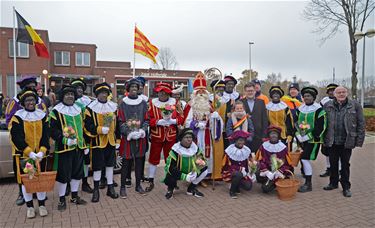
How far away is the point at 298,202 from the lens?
5191mm

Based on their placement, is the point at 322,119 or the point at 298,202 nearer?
the point at 298,202

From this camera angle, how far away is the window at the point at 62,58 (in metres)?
34.3

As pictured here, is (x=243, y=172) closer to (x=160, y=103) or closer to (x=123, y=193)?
(x=160, y=103)

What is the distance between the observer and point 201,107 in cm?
596

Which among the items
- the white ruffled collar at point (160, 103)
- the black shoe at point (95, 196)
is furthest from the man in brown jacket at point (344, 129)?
the black shoe at point (95, 196)

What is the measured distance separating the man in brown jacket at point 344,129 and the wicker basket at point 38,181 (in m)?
4.77

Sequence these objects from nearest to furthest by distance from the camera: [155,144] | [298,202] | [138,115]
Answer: [298,202] < [138,115] < [155,144]

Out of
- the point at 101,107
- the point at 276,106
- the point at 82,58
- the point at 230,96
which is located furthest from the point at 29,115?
the point at 82,58

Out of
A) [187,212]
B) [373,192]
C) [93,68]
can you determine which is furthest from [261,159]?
[93,68]

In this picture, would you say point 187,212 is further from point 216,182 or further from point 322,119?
point 322,119

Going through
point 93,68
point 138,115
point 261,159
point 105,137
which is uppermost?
point 93,68

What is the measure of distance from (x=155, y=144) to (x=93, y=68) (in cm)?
3177

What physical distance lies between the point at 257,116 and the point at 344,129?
1612mm

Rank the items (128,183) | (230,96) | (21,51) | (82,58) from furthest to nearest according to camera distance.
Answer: (82,58)
(21,51)
(230,96)
(128,183)
